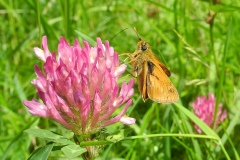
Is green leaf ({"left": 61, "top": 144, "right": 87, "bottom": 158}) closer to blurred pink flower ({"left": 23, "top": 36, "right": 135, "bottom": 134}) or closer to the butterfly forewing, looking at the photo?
blurred pink flower ({"left": 23, "top": 36, "right": 135, "bottom": 134})

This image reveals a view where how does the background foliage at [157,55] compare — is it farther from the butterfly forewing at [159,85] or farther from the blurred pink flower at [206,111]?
the butterfly forewing at [159,85]

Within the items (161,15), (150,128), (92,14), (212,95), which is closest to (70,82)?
(150,128)

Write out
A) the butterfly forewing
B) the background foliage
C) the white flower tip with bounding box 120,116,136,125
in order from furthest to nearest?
the background foliage, the butterfly forewing, the white flower tip with bounding box 120,116,136,125

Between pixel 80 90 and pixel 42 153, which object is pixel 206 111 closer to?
pixel 80 90

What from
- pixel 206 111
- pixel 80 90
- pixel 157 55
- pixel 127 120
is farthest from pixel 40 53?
pixel 157 55

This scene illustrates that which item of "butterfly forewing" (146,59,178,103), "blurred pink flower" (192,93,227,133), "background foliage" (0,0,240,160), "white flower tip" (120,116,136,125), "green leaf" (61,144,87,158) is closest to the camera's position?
"green leaf" (61,144,87,158)

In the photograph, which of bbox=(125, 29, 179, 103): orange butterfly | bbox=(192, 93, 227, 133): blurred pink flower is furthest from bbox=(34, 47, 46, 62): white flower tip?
bbox=(192, 93, 227, 133): blurred pink flower

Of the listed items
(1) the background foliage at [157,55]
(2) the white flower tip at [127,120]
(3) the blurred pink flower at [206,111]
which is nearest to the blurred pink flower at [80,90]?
(2) the white flower tip at [127,120]
